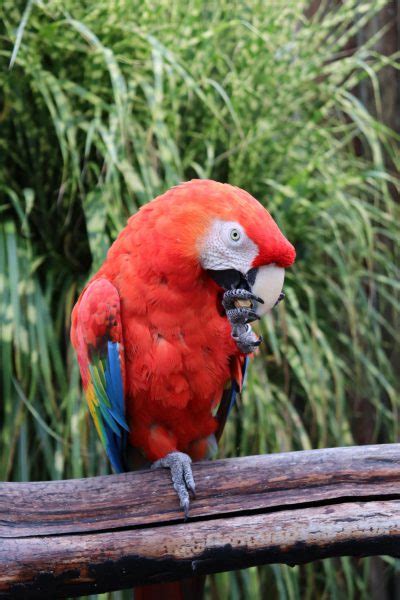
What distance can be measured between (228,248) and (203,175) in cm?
62

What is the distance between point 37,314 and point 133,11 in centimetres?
72

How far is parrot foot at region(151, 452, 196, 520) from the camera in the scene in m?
→ 1.01

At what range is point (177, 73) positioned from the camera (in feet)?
5.40

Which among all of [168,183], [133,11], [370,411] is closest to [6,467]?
[168,183]

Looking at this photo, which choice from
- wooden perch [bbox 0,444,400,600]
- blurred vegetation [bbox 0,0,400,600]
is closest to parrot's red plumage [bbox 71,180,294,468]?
wooden perch [bbox 0,444,400,600]

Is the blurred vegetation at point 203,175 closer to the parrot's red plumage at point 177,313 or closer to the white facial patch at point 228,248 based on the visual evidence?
the parrot's red plumage at point 177,313

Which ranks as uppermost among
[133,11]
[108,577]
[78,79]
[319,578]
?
[133,11]

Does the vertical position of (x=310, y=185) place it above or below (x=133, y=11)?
below

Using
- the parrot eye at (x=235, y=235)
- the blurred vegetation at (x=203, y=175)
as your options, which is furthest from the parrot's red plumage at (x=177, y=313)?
the blurred vegetation at (x=203, y=175)

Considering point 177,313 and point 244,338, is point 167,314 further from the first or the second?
point 244,338

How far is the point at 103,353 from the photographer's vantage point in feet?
3.81

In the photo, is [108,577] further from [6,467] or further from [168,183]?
[168,183]

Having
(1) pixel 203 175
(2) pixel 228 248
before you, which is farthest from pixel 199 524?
(1) pixel 203 175

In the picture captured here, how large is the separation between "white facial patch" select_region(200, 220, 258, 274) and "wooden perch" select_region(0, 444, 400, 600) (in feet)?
0.91
